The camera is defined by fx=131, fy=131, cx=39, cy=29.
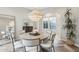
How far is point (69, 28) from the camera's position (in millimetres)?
2504

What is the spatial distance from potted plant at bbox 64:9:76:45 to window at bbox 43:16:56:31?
227 millimetres

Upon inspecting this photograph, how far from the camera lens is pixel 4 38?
2.49 m

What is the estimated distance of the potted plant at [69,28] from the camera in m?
2.48

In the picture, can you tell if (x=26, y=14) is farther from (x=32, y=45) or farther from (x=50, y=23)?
(x=32, y=45)

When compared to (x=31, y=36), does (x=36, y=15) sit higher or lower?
higher

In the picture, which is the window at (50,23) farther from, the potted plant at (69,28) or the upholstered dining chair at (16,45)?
the upholstered dining chair at (16,45)

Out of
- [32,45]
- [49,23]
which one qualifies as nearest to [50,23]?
[49,23]

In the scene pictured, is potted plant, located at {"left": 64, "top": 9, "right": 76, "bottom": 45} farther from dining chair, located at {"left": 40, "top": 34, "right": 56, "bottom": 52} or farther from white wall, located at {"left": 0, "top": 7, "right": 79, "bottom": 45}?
dining chair, located at {"left": 40, "top": 34, "right": 56, "bottom": 52}

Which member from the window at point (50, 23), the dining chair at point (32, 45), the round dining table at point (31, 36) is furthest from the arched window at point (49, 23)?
the dining chair at point (32, 45)

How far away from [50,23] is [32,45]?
552mm

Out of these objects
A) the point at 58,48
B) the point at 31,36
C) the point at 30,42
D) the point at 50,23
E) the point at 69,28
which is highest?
the point at 50,23

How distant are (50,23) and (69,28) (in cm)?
38
